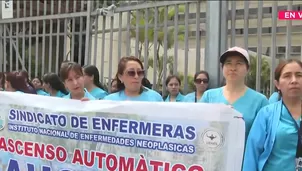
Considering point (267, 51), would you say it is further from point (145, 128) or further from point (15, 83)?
point (145, 128)

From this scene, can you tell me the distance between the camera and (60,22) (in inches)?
281

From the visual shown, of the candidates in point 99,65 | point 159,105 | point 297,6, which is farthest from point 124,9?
point 159,105

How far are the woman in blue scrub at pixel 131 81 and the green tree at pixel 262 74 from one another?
2587 mm

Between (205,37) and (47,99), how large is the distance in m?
3.10

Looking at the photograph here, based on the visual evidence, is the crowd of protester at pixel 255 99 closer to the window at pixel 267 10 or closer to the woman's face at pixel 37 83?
the window at pixel 267 10

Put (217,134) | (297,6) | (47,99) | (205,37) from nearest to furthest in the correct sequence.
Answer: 1. (217,134)
2. (47,99)
3. (297,6)
4. (205,37)

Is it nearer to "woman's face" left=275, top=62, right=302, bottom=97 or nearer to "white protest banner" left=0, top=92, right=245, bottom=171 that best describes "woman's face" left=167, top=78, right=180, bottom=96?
"white protest banner" left=0, top=92, right=245, bottom=171

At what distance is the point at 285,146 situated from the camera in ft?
6.75

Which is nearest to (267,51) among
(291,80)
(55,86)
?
(55,86)

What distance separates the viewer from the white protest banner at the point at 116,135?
216 centimetres

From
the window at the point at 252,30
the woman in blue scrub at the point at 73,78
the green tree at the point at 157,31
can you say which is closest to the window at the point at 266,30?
the window at the point at 252,30

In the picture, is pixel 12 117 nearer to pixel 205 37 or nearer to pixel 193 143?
pixel 193 143

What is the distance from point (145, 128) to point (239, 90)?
25.4 inches

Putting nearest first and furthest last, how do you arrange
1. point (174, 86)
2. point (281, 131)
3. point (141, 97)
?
point (281, 131) < point (141, 97) < point (174, 86)
